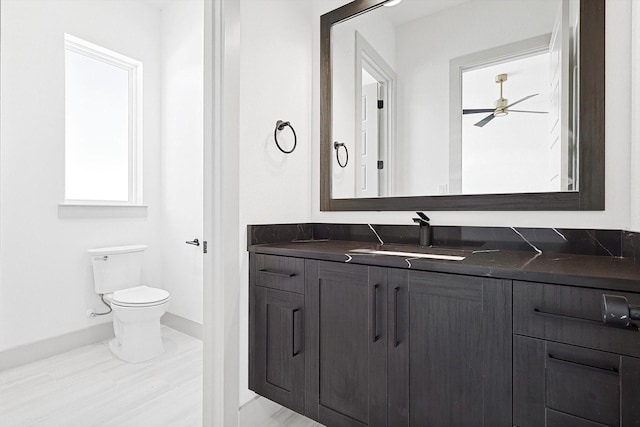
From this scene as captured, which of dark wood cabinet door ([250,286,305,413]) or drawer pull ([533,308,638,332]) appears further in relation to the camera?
dark wood cabinet door ([250,286,305,413])

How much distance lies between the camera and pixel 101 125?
2.88 m

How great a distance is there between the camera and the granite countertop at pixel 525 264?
34.1 inches

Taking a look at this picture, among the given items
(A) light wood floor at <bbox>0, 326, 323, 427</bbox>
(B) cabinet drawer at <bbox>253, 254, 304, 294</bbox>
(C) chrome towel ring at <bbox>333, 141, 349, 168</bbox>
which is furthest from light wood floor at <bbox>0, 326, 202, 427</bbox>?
(C) chrome towel ring at <bbox>333, 141, 349, 168</bbox>

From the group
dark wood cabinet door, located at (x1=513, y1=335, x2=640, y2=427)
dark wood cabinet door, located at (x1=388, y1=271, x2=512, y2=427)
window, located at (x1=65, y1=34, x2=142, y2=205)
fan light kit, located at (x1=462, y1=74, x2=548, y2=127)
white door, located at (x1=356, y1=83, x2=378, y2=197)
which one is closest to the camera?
dark wood cabinet door, located at (x1=513, y1=335, x2=640, y2=427)

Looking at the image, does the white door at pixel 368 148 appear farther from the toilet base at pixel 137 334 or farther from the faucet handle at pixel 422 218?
the toilet base at pixel 137 334

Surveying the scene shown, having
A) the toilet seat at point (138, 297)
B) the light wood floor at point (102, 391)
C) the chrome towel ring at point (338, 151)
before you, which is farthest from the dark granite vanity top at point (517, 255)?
the toilet seat at point (138, 297)

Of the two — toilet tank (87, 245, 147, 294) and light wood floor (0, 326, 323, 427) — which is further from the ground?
toilet tank (87, 245, 147, 294)

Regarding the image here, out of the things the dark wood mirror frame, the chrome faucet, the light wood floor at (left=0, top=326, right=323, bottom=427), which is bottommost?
the light wood floor at (left=0, top=326, right=323, bottom=427)

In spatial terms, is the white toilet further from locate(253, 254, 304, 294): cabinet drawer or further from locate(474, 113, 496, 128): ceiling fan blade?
locate(474, 113, 496, 128): ceiling fan blade

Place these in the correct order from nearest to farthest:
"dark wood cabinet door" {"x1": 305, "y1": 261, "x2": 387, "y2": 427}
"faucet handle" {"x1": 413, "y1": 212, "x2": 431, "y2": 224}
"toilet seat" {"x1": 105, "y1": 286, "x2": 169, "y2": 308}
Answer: "dark wood cabinet door" {"x1": 305, "y1": 261, "x2": 387, "y2": 427}
"faucet handle" {"x1": 413, "y1": 212, "x2": 431, "y2": 224}
"toilet seat" {"x1": 105, "y1": 286, "x2": 169, "y2": 308}

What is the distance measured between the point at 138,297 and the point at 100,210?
0.83 m

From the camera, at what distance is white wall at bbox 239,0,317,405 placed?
1.65 m

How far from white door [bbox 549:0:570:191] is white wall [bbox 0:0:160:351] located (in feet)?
10.1

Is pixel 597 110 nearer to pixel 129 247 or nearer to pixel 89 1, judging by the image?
pixel 129 247
